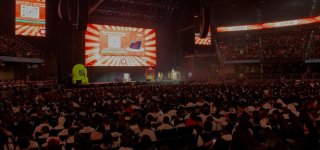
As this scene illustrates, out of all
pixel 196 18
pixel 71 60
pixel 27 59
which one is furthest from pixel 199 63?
pixel 196 18

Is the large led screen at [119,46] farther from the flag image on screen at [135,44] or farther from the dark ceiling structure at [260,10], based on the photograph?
the dark ceiling structure at [260,10]

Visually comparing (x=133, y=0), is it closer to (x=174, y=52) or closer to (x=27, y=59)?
(x=174, y=52)

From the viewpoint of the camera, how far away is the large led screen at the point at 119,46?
116ft

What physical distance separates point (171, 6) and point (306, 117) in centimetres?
3191

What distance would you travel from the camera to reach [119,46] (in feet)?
121

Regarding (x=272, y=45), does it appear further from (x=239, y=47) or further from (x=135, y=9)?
(x=135, y=9)

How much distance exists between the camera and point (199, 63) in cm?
4344

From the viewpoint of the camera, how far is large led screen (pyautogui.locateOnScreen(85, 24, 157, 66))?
35316 mm

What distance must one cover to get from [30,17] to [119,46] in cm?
1081

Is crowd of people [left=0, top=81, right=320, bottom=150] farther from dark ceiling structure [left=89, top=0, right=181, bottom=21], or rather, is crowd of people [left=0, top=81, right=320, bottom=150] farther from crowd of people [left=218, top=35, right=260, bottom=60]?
crowd of people [left=218, top=35, right=260, bottom=60]

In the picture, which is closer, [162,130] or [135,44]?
[162,130]

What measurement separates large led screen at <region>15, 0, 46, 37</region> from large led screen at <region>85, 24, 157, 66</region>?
17.8 feet

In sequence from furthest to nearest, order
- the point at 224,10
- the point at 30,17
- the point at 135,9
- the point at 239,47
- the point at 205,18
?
the point at 224,10 < the point at 239,47 < the point at 135,9 < the point at 30,17 < the point at 205,18

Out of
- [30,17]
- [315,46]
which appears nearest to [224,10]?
[315,46]
